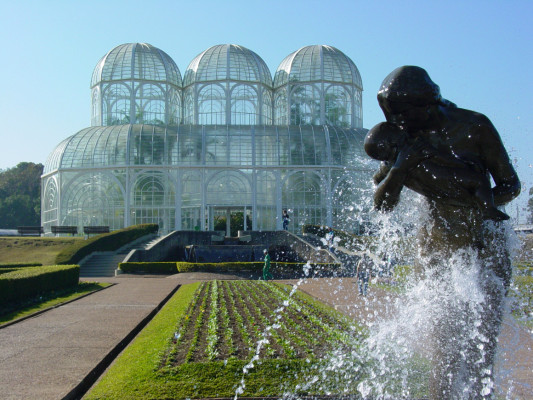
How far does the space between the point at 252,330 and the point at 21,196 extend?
201ft

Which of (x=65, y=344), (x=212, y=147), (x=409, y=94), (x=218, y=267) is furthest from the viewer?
(x=212, y=147)

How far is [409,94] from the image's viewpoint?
2969 millimetres

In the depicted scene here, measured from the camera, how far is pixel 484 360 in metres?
3.06

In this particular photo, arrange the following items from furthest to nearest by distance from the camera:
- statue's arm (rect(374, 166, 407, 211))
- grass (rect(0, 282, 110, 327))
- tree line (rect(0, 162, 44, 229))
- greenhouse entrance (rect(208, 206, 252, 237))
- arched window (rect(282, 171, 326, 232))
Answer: tree line (rect(0, 162, 44, 229)), greenhouse entrance (rect(208, 206, 252, 237)), arched window (rect(282, 171, 326, 232)), grass (rect(0, 282, 110, 327)), statue's arm (rect(374, 166, 407, 211))

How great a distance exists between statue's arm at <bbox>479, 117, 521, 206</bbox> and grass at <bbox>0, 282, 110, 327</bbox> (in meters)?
9.17

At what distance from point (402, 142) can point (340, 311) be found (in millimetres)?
7790

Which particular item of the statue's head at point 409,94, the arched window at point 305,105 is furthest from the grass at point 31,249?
the statue's head at point 409,94

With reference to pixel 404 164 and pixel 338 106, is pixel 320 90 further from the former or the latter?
pixel 404 164

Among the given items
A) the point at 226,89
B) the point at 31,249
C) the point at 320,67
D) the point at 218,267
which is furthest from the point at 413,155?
the point at 320,67

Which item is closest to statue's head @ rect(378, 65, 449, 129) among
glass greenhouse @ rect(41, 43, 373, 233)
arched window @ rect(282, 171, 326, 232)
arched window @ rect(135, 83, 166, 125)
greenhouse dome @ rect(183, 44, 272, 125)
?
glass greenhouse @ rect(41, 43, 373, 233)

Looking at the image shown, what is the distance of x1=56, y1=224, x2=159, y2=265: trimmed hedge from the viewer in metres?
23.3

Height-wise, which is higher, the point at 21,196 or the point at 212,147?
the point at 212,147

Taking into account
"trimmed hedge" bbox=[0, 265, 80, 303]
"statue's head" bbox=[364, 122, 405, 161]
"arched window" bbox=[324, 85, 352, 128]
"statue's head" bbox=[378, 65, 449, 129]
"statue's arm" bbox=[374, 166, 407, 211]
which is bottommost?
"trimmed hedge" bbox=[0, 265, 80, 303]

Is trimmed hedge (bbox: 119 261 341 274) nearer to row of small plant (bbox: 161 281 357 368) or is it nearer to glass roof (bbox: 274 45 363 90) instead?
row of small plant (bbox: 161 281 357 368)
